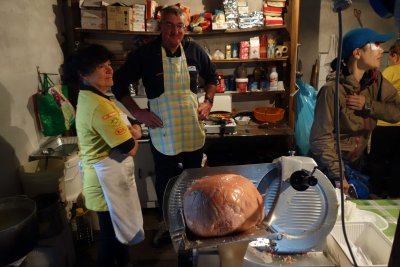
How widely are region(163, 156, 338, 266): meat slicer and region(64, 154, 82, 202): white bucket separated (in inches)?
73.2

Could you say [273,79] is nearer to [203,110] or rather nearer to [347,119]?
[203,110]

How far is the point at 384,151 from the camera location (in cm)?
284

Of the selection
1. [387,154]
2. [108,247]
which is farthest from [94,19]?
[387,154]

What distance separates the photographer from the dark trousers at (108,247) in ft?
5.76

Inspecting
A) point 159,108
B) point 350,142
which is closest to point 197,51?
point 159,108

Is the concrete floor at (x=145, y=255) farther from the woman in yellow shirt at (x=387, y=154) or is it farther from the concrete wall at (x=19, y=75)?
the woman in yellow shirt at (x=387, y=154)

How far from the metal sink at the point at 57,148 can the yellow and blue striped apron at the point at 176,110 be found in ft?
3.14

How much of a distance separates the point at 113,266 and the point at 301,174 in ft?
5.42

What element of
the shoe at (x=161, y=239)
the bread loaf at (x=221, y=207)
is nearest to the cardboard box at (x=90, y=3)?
the shoe at (x=161, y=239)

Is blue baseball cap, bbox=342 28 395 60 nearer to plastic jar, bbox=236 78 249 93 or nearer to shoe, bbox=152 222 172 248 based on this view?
plastic jar, bbox=236 78 249 93

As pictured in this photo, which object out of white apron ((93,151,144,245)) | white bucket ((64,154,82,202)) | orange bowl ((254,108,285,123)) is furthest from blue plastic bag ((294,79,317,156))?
white bucket ((64,154,82,202))

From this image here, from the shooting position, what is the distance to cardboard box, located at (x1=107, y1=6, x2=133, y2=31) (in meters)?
2.93

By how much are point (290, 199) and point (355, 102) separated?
1.12 meters

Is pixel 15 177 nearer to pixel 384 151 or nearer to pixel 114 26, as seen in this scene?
pixel 114 26
